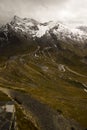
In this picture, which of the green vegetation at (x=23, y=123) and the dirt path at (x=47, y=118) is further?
the dirt path at (x=47, y=118)

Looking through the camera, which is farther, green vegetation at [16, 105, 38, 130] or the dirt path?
the dirt path

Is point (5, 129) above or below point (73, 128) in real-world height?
above

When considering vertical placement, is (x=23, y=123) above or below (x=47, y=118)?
above

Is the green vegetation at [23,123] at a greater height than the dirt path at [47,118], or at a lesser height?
greater

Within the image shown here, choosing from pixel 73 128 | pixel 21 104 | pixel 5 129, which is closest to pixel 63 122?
pixel 73 128

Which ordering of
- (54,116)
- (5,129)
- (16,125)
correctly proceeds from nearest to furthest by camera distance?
(5,129)
(16,125)
(54,116)

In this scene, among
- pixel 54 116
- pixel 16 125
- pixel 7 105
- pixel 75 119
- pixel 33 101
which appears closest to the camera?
pixel 16 125

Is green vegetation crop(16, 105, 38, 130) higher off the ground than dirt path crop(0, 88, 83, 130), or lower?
higher

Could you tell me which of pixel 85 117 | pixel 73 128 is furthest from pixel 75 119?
pixel 73 128

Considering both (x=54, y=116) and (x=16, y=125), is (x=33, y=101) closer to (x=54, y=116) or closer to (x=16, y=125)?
(x=54, y=116)

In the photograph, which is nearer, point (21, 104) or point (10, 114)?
point (10, 114)

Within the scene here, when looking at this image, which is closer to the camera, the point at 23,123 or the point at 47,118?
the point at 23,123
